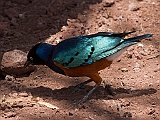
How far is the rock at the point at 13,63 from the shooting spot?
585 centimetres

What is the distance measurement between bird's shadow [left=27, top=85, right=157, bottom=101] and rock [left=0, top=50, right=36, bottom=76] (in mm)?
477

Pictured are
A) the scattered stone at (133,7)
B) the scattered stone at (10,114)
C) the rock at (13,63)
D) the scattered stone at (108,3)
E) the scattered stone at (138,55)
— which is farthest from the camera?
the scattered stone at (108,3)

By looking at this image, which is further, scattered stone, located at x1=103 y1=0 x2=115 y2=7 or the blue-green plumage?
scattered stone, located at x1=103 y1=0 x2=115 y2=7

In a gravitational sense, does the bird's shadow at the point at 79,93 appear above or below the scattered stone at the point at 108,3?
below

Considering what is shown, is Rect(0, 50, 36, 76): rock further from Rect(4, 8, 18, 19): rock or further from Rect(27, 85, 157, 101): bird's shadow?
Rect(4, 8, 18, 19): rock

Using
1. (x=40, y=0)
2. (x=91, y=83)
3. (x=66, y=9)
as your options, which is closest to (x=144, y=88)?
(x=91, y=83)

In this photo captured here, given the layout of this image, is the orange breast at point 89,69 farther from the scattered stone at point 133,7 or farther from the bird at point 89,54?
the scattered stone at point 133,7

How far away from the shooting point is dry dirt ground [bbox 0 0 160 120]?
15.9 feet

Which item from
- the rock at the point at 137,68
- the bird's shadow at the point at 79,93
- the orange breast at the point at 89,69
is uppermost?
the orange breast at the point at 89,69

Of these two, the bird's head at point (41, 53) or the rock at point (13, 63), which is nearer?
the bird's head at point (41, 53)

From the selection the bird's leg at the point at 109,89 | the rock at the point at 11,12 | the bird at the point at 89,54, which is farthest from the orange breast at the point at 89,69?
the rock at the point at 11,12

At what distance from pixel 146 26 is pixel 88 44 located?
1862mm

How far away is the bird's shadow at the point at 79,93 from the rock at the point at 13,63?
0.48 metres

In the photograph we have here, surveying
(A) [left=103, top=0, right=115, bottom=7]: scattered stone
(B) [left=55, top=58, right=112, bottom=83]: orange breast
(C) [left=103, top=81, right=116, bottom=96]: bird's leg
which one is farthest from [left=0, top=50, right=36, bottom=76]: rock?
(A) [left=103, top=0, right=115, bottom=7]: scattered stone
